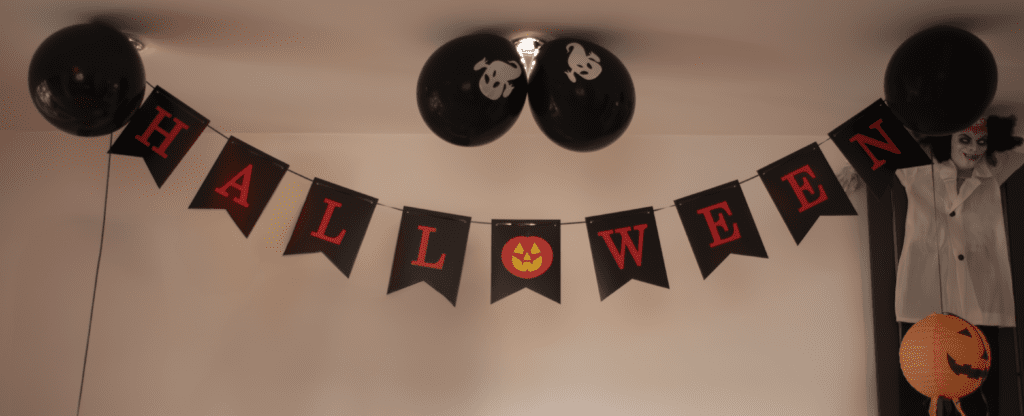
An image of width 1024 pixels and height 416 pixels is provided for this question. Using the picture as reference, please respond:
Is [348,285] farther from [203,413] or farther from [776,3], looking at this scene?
[776,3]

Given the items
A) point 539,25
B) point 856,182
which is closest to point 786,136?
point 856,182

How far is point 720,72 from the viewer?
2.05m

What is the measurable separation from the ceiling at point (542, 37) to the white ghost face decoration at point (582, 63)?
11 cm

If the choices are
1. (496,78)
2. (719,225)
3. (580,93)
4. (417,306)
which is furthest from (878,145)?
(417,306)

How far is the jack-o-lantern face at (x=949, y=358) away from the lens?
5.94ft

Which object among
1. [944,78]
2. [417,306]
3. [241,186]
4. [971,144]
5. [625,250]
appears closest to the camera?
[944,78]

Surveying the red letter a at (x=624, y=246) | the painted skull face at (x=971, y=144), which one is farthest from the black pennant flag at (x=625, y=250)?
the painted skull face at (x=971, y=144)

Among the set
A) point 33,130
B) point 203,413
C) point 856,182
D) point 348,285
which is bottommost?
point 203,413

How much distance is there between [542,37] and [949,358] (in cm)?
151

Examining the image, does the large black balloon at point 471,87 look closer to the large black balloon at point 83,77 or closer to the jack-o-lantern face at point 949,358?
the large black balloon at point 83,77

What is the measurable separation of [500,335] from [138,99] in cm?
161

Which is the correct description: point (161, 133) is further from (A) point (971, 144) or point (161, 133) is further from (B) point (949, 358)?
(A) point (971, 144)

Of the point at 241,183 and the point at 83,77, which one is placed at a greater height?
the point at 83,77

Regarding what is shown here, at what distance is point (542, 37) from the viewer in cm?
183
